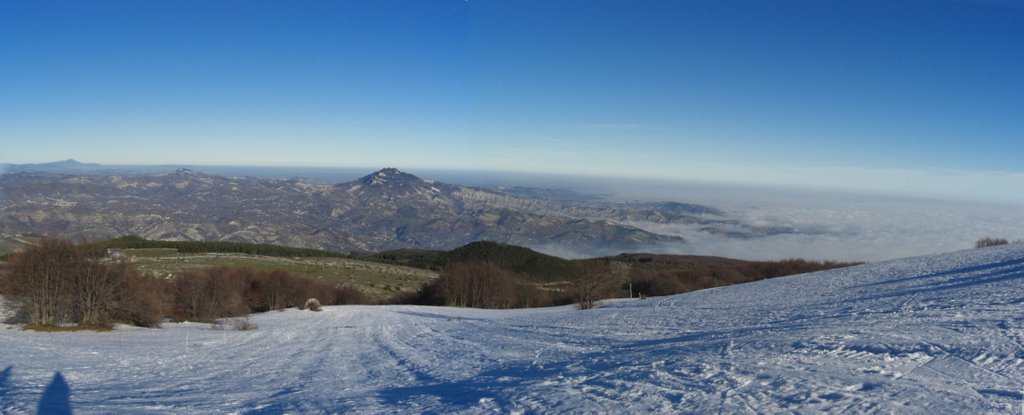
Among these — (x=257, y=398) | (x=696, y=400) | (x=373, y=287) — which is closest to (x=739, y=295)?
(x=696, y=400)

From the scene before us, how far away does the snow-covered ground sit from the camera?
6934mm

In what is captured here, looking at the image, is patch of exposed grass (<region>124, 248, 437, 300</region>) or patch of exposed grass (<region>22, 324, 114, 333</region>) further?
patch of exposed grass (<region>124, 248, 437, 300</region>)

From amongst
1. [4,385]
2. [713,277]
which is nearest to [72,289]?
[4,385]

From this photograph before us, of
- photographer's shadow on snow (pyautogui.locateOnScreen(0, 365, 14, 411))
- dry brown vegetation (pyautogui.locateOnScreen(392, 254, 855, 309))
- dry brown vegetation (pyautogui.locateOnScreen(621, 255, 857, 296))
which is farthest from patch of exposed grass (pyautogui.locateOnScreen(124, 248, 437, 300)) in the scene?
photographer's shadow on snow (pyautogui.locateOnScreen(0, 365, 14, 411))

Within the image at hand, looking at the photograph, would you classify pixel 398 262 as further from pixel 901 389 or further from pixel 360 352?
pixel 901 389

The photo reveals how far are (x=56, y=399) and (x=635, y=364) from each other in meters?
11.7

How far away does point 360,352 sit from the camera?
17.2 metres

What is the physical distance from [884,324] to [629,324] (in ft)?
27.5

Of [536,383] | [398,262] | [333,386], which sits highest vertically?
[536,383]

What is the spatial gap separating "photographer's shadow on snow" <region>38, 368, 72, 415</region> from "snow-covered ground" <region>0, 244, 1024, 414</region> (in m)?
Result: 0.06

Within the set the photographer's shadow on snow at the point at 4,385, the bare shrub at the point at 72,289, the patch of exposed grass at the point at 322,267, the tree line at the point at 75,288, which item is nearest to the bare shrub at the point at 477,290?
the patch of exposed grass at the point at 322,267

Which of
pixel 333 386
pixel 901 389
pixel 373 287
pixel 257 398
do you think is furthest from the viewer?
pixel 373 287

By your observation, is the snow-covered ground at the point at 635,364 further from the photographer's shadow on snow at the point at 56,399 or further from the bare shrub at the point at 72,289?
the bare shrub at the point at 72,289

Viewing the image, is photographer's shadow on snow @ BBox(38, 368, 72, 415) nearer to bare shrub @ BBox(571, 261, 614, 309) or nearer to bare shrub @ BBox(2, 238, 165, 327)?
bare shrub @ BBox(2, 238, 165, 327)
